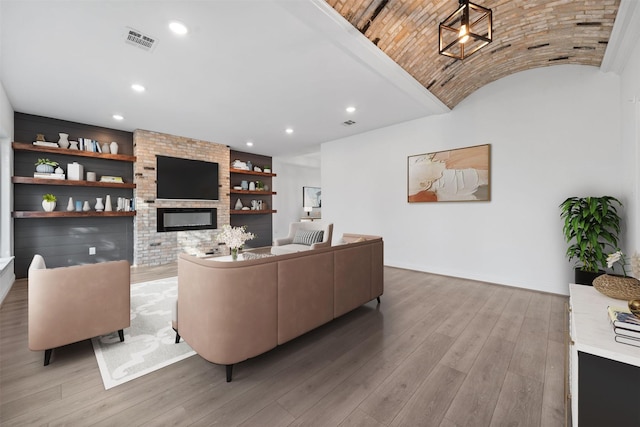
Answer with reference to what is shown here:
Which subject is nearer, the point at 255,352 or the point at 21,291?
the point at 255,352

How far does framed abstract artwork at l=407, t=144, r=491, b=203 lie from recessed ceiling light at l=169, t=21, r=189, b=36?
13.2 feet

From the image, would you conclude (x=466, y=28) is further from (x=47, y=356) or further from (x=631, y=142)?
(x=47, y=356)

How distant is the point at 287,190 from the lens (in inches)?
361

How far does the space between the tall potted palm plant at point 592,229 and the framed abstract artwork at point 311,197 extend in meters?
7.28

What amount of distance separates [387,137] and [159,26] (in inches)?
164

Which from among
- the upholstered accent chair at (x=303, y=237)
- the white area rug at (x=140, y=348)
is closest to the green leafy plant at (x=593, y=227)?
the upholstered accent chair at (x=303, y=237)

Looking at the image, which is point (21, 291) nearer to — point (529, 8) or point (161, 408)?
point (161, 408)

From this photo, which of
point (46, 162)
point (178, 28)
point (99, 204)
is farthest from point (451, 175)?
point (46, 162)

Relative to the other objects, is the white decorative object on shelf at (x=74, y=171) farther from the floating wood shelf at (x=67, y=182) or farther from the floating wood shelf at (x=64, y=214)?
the floating wood shelf at (x=64, y=214)

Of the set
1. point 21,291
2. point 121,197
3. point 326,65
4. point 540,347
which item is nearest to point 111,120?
point 121,197

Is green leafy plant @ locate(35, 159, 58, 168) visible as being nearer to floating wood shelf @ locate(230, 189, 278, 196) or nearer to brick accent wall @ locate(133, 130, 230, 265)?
brick accent wall @ locate(133, 130, 230, 265)

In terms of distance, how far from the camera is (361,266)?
114 inches

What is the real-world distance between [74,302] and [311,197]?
Result: 821 centimetres

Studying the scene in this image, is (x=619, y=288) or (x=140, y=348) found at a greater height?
(x=619, y=288)
